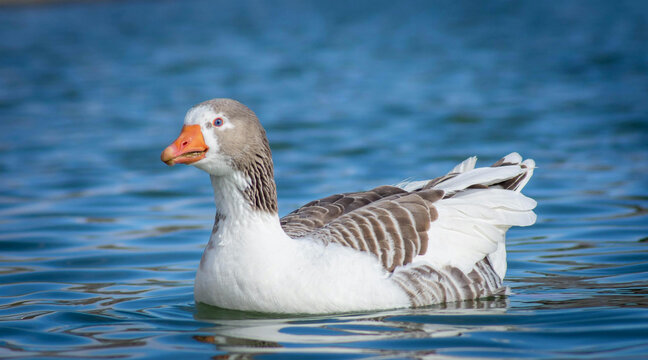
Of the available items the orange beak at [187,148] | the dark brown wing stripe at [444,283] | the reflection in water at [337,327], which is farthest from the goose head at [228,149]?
the dark brown wing stripe at [444,283]

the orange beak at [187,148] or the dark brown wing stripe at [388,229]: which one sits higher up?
the orange beak at [187,148]

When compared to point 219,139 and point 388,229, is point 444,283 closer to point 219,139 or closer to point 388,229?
point 388,229

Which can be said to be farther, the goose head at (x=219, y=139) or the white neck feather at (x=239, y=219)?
the white neck feather at (x=239, y=219)

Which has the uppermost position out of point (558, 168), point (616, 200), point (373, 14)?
point (373, 14)

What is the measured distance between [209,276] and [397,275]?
149cm

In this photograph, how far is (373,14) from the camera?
5016 cm

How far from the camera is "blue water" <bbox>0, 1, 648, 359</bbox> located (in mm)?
6598

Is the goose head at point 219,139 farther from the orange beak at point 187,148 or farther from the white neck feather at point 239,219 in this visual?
A: the white neck feather at point 239,219

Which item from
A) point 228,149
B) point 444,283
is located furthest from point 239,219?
point 444,283

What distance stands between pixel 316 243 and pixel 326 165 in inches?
316

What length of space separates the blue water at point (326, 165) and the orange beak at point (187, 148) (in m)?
1.32

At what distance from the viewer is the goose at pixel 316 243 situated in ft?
22.3

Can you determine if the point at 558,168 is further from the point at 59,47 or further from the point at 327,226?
the point at 59,47

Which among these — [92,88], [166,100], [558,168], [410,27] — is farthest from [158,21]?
[558,168]
